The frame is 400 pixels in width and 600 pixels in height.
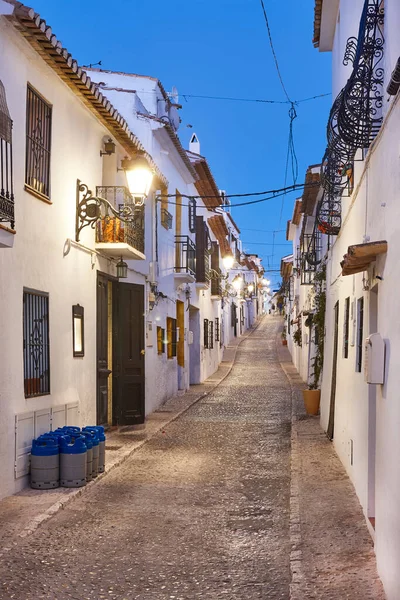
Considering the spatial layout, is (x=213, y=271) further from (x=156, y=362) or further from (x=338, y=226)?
(x=338, y=226)

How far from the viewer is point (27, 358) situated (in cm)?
964

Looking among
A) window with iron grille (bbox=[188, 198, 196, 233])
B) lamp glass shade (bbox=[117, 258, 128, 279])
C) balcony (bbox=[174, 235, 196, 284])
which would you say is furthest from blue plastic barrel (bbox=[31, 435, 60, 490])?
window with iron grille (bbox=[188, 198, 196, 233])

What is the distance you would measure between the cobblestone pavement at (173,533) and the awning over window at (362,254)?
2.59m

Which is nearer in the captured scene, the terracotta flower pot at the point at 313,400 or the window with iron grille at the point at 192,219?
the terracotta flower pot at the point at 313,400

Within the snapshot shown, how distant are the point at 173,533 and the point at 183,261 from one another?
1513 cm

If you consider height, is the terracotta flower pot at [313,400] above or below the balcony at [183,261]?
below

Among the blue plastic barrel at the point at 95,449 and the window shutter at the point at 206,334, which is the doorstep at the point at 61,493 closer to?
the blue plastic barrel at the point at 95,449

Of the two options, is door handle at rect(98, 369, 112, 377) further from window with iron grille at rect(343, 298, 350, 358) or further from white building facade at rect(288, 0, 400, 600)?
window with iron grille at rect(343, 298, 350, 358)

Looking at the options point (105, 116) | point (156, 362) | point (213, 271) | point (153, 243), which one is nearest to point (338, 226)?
point (105, 116)

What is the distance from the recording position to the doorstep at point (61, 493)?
745cm

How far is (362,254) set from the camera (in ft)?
20.2

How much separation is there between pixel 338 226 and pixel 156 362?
25.6ft

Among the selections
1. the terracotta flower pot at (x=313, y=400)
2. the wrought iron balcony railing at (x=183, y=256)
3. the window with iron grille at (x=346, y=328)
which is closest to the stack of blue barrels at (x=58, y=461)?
the window with iron grille at (x=346, y=328)

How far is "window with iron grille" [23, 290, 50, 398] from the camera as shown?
9.61 metres
